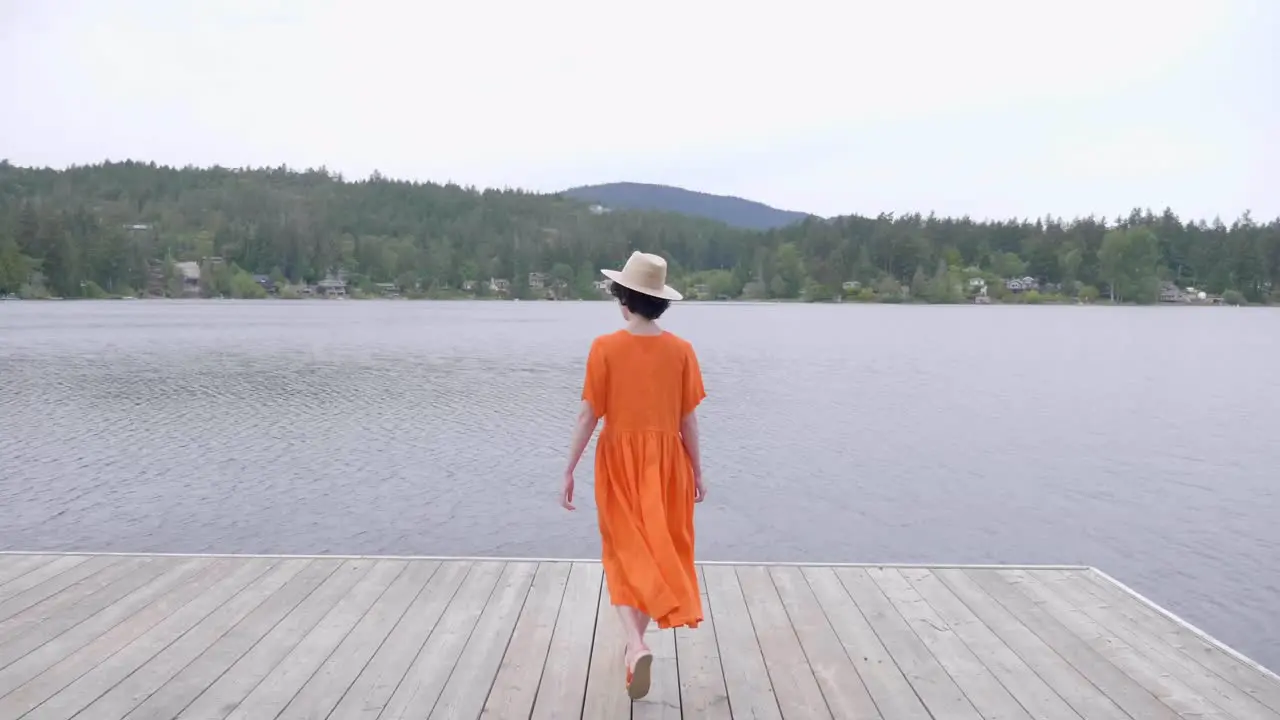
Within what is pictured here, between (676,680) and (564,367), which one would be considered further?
(564,367)

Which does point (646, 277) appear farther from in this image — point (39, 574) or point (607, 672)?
point (39, 574)

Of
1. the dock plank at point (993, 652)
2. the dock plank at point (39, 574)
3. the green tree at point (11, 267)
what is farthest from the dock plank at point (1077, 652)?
the green tree at point (11, 267)

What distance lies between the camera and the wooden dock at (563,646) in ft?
10.8

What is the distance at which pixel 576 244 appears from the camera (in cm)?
11856

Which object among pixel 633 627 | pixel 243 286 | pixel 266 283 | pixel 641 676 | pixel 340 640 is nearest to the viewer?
pixel 641 676

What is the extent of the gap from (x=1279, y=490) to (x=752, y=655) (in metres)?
12.1

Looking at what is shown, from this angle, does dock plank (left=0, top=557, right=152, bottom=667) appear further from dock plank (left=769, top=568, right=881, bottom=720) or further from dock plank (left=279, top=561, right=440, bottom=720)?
dock plank (left=769, top=568, right=881, bottom=720)

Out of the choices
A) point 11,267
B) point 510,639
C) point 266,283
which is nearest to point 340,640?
point 510,639

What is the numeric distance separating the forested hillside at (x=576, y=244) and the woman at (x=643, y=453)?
106438 millimetres

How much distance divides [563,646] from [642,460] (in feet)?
2.78

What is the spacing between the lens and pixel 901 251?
112 m

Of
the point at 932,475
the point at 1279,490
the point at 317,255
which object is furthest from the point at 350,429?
the point at 317,255

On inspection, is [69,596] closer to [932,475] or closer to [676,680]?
[676,680]

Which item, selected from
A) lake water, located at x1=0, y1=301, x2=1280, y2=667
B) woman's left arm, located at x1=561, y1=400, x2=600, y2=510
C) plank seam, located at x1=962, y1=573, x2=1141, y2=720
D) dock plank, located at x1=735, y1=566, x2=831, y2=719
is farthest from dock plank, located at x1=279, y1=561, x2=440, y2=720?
lake water, located at x1=0, y1=301, x2=1280, y2=667
